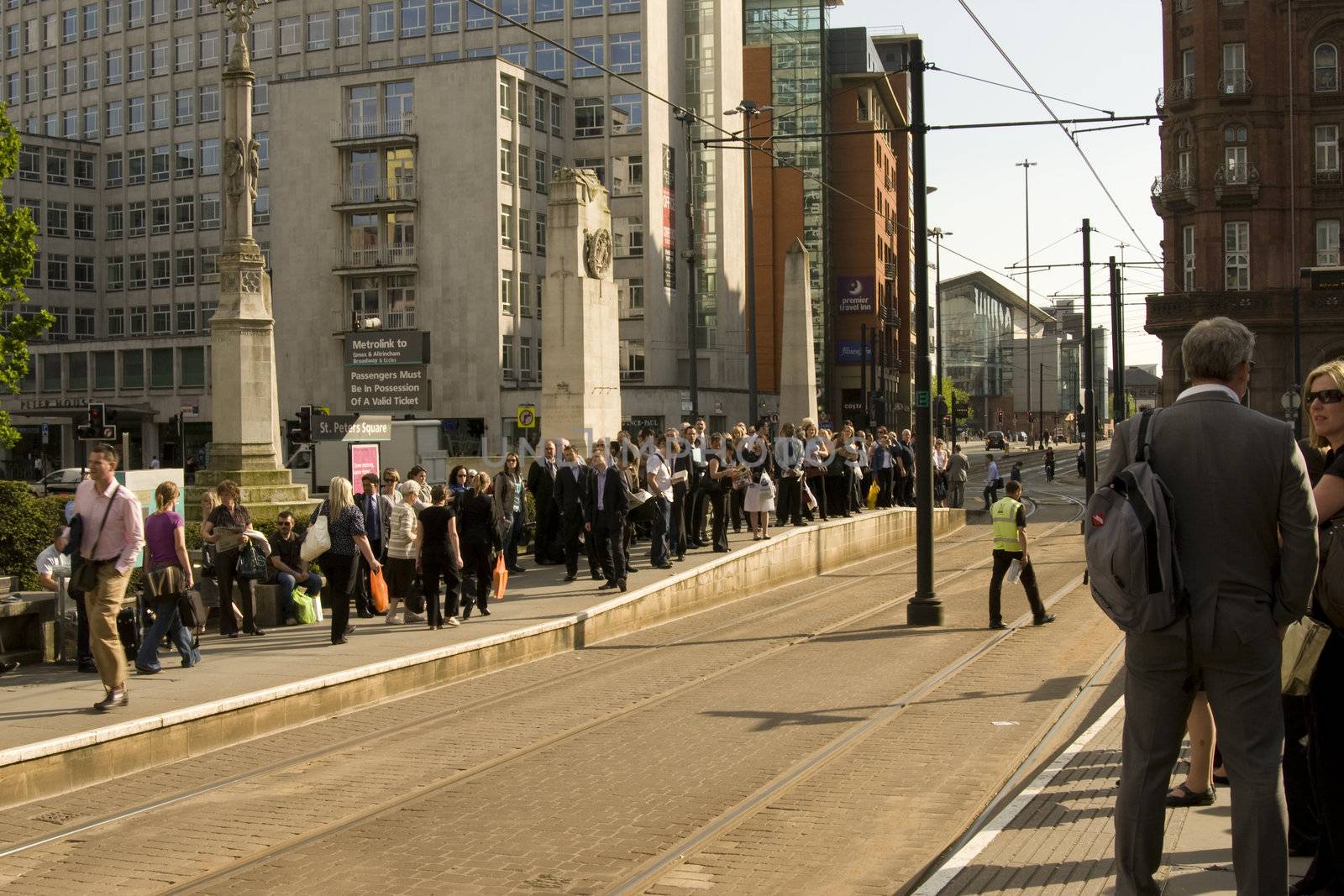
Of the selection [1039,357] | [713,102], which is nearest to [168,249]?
[713,102]

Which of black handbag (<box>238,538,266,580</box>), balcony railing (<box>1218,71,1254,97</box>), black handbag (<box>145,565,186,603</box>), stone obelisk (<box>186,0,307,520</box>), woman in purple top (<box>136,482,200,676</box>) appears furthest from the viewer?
balcony railing (<box>1218,71,1254,97</box>)

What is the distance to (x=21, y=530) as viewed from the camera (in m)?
19.0

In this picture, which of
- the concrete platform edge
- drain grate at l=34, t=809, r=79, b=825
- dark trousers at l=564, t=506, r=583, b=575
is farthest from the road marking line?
dark trousers at l=564, t=506, r=583, b=575

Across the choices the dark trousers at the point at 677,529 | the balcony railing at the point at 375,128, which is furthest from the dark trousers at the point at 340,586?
the balcony railing at the point at 375,128

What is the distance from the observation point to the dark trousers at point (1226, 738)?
4836 millimetres

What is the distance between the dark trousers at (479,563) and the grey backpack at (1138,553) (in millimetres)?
12483

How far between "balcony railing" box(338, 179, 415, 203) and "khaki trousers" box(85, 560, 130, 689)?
54.6 metres

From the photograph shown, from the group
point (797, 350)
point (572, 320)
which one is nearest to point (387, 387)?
point (572, 320)

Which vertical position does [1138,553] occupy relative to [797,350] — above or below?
below

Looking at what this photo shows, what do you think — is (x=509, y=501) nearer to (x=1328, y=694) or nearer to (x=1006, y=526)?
(x=1006, y=526)

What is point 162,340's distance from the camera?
245 ft

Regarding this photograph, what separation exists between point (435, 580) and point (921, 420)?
6.16 metres

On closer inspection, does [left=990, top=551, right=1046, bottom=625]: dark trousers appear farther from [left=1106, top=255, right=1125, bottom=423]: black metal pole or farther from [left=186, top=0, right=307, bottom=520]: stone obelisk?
[left=1106, top=255, right=1125, bottom=423]: black metal pole

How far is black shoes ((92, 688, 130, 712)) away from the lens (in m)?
11.0
